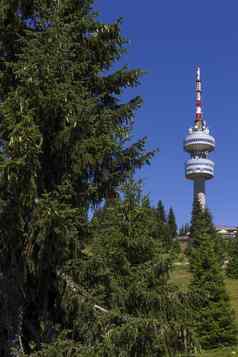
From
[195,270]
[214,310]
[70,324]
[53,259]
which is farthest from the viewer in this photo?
[195,270]

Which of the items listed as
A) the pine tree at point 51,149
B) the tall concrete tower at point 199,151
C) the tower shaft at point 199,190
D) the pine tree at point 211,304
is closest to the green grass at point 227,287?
the pine tree at point 211,304

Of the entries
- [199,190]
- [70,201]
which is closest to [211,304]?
[70,201]

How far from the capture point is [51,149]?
12875mm

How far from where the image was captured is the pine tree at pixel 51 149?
11539 mm

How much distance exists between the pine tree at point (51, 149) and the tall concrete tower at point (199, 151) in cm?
12951

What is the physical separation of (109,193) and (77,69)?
3.06m

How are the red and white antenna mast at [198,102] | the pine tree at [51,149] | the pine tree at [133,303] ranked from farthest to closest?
the red and white antenna mast at [198,102] → the pine tree at [133,303] → the pine tree at [51,149]

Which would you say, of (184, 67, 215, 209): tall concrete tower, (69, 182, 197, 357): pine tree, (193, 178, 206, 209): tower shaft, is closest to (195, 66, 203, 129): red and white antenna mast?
(184, 67, 215, 209): tall concrete tower

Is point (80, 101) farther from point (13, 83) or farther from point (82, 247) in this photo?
point (82, 247)

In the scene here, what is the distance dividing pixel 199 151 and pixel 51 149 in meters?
137

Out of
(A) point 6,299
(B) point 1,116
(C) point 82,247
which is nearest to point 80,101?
(B) point 1,116

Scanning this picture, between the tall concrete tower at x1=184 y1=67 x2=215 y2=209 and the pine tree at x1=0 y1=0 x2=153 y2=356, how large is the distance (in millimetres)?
129514

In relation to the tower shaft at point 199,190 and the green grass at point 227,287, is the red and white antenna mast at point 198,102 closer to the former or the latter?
the tower shaft at point 199,190

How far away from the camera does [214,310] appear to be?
3178 cm
